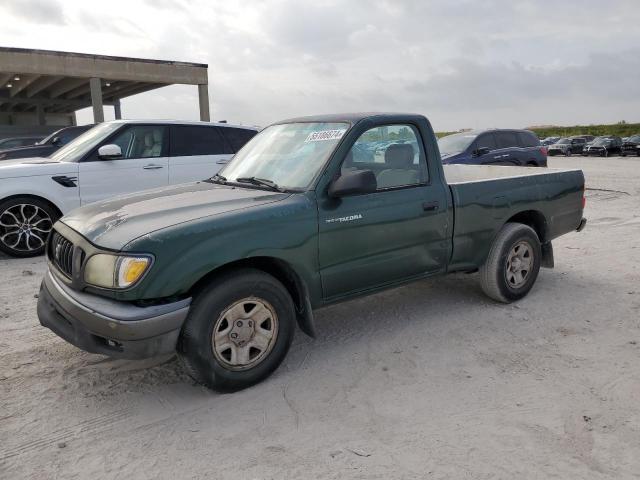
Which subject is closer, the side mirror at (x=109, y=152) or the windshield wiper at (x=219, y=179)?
the windshield wiper at (x=219, y=179)

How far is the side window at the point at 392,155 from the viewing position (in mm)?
3957

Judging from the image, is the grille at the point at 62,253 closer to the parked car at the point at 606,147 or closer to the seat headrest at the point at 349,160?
the seat headrest at the point at 349,160

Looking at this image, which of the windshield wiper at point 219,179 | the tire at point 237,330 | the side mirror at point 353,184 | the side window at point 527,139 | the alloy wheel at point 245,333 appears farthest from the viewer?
the side window at point 527,139

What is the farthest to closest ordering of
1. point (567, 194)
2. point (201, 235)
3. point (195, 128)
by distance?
point (195, 128), point (567, 194), point (201, 235)

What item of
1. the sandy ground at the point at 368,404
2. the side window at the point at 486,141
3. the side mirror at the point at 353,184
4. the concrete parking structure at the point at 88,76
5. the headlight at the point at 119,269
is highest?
the concrete parking structure at the point at 88,76

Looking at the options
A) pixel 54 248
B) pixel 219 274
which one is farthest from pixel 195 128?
pixel 219 274

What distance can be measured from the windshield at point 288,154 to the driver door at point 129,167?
10.9ft

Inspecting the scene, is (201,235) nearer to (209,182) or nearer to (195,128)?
(209,182)

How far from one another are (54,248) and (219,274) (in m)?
1.33

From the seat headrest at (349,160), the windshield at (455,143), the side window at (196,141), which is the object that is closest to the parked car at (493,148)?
the windshield at (455,143)

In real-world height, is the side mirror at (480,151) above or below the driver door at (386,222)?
above

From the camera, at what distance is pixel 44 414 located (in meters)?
3.06

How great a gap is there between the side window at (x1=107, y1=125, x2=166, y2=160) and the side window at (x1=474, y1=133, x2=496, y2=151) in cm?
726

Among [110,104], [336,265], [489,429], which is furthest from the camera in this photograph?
[110,104]
